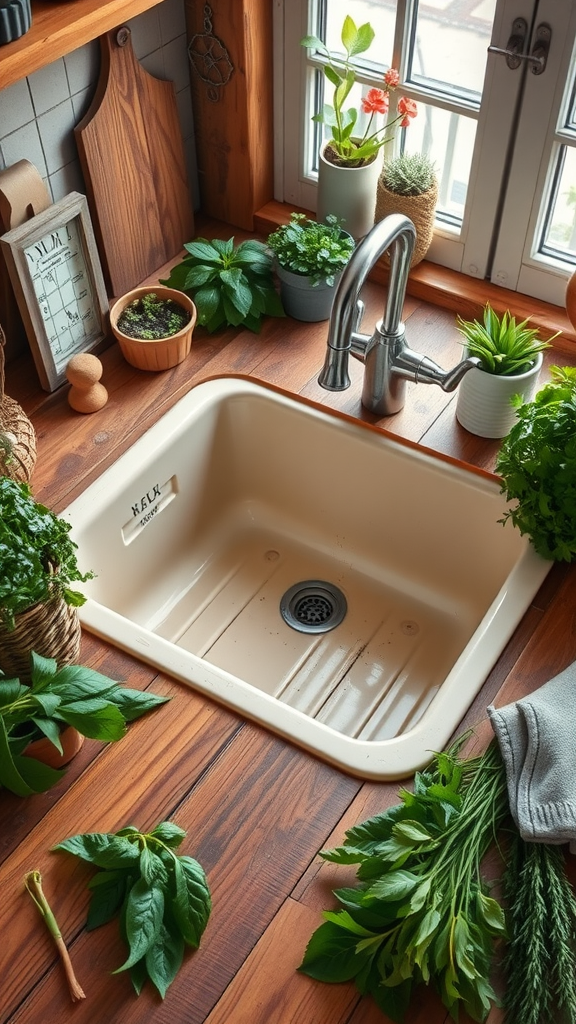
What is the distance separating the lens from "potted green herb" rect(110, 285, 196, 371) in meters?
1.51

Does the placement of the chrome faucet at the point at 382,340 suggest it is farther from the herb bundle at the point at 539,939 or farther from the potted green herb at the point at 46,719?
the herb bundle at the point at 539,939

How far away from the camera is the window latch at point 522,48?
138cm

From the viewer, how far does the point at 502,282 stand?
165 cm

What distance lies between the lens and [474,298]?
1.62 meters

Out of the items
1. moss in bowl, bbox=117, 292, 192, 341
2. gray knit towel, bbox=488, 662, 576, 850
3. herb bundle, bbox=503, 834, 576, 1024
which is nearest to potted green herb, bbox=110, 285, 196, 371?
moss in bowl, bbox=117, 292, 192, 341

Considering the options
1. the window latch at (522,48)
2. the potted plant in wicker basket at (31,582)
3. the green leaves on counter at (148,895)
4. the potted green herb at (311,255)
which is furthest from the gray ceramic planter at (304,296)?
the green leaves on counter at (148,895)

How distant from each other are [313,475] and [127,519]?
0.32 m

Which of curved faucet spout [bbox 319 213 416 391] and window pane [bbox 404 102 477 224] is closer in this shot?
curved faucet spout [bbox 319 213 416 391]

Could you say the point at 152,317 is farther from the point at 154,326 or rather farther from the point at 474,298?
the point at 474,298

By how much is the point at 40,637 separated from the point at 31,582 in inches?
3.6

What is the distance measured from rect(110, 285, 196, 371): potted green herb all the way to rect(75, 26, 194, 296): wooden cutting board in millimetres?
92

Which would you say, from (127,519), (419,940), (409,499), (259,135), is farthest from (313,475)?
(419,940)

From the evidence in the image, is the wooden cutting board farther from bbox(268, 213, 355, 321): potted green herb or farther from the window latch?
the window latch

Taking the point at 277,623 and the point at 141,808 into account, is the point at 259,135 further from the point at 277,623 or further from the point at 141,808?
the point at 141,808
